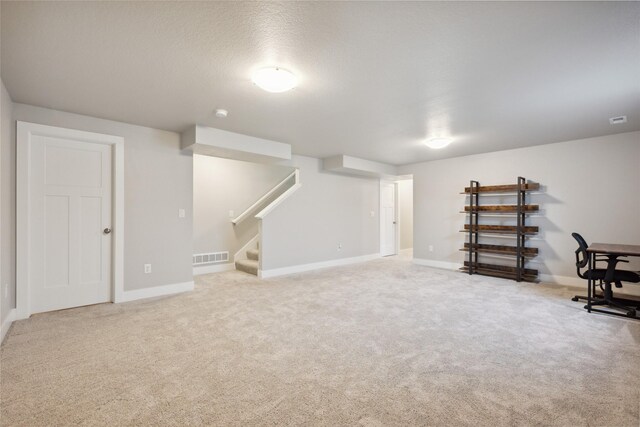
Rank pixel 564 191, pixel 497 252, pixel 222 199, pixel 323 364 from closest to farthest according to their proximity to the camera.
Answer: pixel 323 364
pixel 564 191
pixel 497 252
pixel 222 199

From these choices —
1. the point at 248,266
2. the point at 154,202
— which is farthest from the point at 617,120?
the point at 154,202

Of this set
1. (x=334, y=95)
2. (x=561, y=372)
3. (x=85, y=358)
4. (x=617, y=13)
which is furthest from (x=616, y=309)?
(x=85, y=358)

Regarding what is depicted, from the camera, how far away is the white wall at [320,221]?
18.5ft

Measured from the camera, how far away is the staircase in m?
5.59

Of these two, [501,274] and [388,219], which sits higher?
[388,219]

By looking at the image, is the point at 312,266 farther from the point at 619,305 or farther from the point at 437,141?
the point at 619,305

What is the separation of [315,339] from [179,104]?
278 centimetres

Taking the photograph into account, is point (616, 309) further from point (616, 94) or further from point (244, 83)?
point (244, 83)

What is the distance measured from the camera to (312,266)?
20.1 ft

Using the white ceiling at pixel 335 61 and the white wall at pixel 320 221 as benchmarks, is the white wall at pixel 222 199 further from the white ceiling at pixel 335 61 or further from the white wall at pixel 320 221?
the white ceiling at pixel 335 61

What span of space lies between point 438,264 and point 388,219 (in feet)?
6.60

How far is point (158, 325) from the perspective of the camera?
10.0ft

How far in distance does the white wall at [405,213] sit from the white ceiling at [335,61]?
495 centimetres

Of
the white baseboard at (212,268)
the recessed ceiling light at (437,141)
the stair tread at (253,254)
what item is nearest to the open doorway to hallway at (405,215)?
the recessed ceiling light at (437,141)
